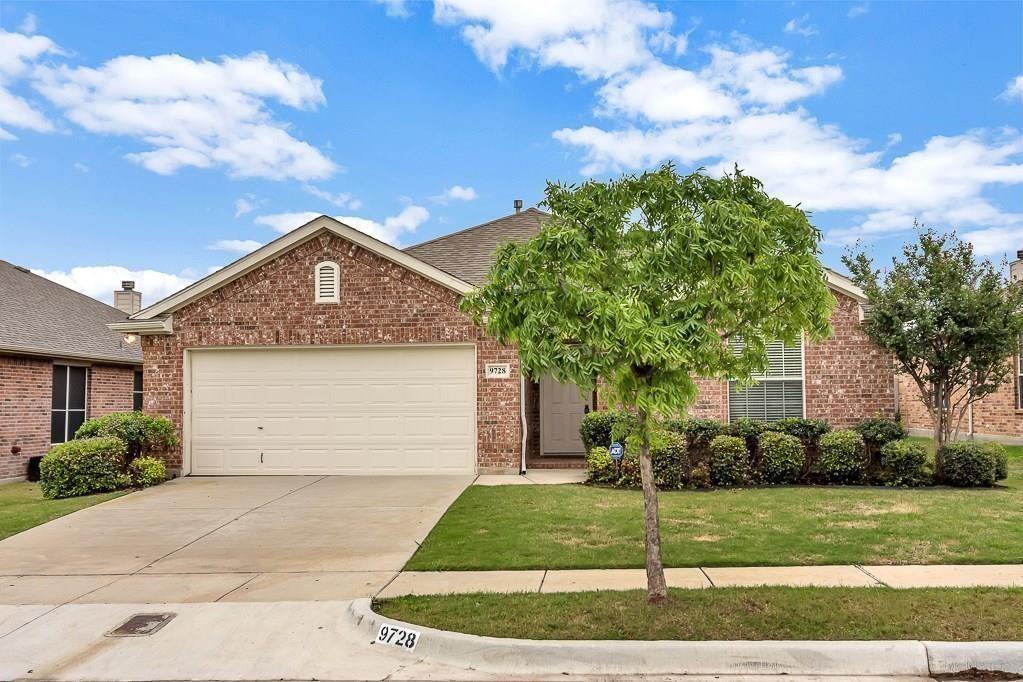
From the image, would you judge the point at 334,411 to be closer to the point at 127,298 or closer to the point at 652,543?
the point at 652,543

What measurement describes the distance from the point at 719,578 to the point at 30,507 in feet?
33.4

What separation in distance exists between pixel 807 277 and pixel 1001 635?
Answer: 2697 millimetres

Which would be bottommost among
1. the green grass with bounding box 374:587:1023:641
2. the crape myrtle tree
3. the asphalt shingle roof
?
the green grass with bounding box 374:587:1023:641

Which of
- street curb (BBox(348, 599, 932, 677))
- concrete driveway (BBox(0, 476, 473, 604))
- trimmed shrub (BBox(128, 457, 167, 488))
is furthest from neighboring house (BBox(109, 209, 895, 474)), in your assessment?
street curb (BBox(348, 599, 932, 677))

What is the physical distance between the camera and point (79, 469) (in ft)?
39.1

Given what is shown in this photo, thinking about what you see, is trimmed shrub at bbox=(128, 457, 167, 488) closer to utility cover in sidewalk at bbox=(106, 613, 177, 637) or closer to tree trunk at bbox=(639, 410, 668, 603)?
utility cover in sidewalk at bbox=(106, 613, 177, 637)

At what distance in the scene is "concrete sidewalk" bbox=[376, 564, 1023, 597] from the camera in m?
6.23

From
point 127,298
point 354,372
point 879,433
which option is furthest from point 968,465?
point 127,298

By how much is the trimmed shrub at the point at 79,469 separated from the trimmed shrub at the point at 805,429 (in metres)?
11.2

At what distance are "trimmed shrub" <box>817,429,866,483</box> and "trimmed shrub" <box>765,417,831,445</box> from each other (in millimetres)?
443

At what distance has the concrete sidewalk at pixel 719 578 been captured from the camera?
623 cm

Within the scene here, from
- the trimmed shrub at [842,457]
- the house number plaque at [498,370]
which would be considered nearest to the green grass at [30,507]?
the house number plaque at [498,370]

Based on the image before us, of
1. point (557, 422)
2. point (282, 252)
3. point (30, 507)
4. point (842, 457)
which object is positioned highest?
point (282, 252)

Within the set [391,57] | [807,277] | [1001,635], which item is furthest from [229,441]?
[1001,635]
